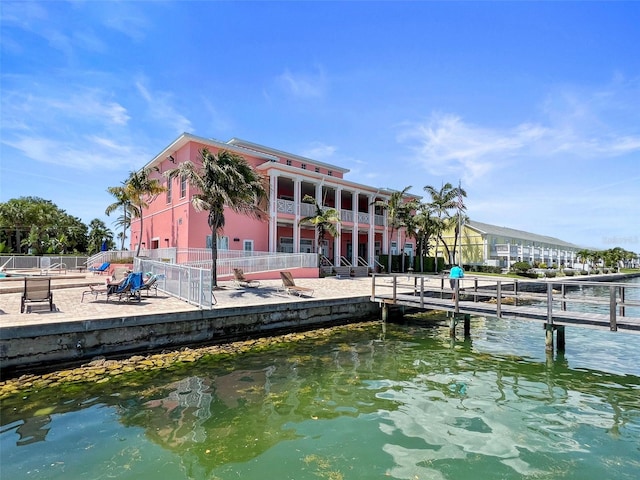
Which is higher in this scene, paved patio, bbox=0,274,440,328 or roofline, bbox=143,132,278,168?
roofline, bbox=143,132,278,168

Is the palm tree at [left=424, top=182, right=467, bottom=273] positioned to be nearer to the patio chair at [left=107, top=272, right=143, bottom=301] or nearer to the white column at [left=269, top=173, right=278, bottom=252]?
the white column at [left=269, top=173, right=278, bottom=252]

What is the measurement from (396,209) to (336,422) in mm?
25780

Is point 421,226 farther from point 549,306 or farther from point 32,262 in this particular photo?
point 32,262

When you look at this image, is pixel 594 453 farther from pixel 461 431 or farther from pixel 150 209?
pixel 150 209

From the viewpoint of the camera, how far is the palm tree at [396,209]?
29903 mm

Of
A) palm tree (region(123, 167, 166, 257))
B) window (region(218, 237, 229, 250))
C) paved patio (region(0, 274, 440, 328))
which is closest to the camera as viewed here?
paved patio (region(0, 274, 440, 328))

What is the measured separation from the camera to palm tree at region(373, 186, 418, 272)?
29.9 metres

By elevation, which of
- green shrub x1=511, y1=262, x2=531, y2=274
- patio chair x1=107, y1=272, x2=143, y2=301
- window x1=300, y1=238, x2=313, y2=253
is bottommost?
green shrub x1=511, y1=262, x2=531, y2=274

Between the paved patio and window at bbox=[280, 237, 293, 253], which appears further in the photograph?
window at bbox=[280, 237, 293, 253]

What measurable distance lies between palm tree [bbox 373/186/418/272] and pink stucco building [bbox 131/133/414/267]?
0.84 meters

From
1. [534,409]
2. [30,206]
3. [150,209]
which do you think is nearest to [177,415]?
[534,409]

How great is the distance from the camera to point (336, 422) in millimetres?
5855

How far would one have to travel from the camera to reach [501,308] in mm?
11164

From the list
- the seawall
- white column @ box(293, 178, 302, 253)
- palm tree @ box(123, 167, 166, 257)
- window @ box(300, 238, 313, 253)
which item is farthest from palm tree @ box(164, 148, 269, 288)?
window @ box(300, 238, 313, 253)
